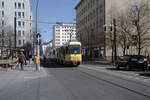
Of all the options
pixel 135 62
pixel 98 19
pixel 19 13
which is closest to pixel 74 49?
pixel 135 62

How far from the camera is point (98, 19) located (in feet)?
166

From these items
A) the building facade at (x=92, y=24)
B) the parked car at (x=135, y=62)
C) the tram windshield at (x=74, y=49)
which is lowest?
the parked car at (x=135, y=62)

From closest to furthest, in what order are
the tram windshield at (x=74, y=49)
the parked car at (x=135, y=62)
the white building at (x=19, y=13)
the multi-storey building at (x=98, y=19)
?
the parked car at (x=135, y=62) < the tram windshield at (x=74, y=49) < the multi-storey building at (x=98, y=19) < the white building at (x=19, y=13)

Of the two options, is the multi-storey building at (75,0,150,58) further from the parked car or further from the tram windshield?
the parked car

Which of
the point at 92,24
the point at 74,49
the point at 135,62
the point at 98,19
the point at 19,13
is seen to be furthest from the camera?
the point at 19,13

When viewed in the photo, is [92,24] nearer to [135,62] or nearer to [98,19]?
[98,19]

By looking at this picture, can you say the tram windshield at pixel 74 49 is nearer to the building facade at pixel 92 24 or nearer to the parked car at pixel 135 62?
the parked car at pixel 135 62

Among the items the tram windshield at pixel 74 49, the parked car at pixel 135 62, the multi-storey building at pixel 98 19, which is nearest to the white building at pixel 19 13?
the multi-storey building at pixel 98 19

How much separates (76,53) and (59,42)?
4932 inches

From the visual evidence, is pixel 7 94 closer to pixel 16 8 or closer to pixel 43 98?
pixel 43 98

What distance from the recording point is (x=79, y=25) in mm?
70562

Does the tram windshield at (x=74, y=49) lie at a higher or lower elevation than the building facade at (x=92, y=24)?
lower

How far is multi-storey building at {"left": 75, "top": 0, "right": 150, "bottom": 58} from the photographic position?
1729 inches

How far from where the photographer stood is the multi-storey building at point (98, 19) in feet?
144
